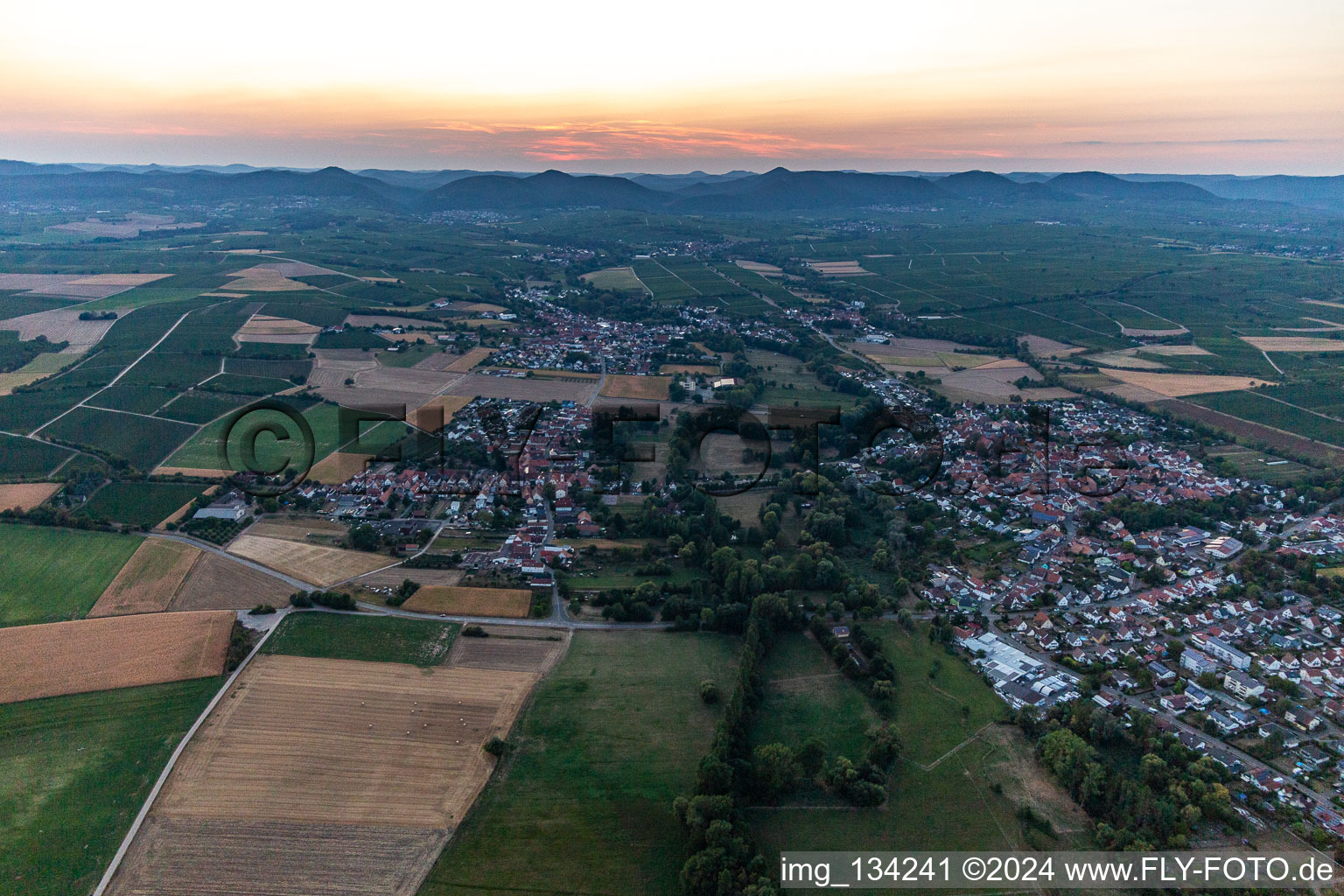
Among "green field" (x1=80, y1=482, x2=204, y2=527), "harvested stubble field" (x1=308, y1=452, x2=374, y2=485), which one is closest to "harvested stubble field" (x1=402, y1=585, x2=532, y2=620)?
"harvested stubble field" (x1=308, y1=452, x2=374, y2=485)

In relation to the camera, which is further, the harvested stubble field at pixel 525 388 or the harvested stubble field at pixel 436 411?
the harvested stubble field at pixel 525 388

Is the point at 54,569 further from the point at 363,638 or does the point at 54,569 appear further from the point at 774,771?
the point at 774,771

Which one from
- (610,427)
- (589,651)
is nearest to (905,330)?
(610,427)

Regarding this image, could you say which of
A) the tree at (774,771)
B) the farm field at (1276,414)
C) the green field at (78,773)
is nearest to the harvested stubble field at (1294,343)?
the farm field at (1276,414)

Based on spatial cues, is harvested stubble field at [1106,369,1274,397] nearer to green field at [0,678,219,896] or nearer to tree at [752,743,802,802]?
tree at [752,743,802,802]

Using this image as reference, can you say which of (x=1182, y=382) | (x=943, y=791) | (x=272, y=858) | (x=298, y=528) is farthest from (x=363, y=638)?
(x=1182, y=382)

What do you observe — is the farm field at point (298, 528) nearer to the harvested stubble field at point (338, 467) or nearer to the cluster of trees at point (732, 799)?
the harvested stubble field at point (338, 467)

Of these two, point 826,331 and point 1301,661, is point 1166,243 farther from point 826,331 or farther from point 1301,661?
point 1301,661
